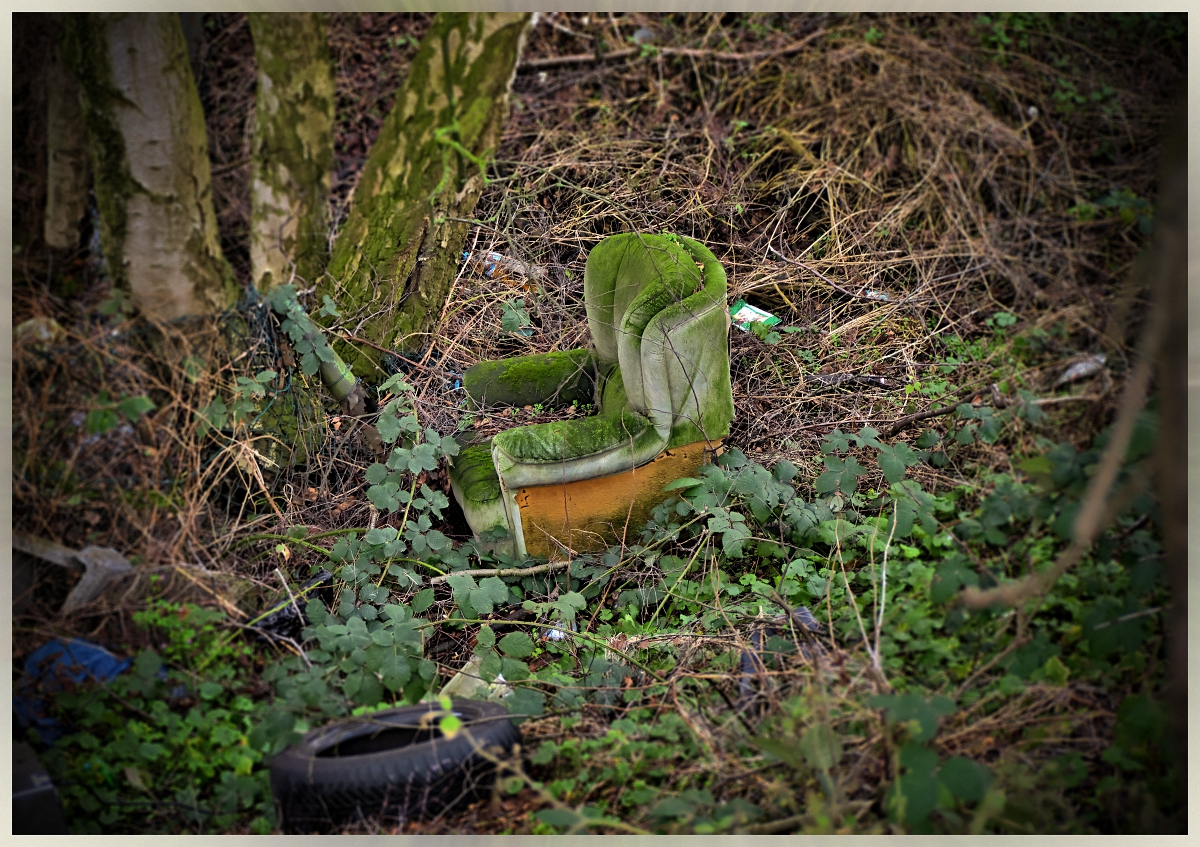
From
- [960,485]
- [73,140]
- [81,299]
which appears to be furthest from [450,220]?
[960,485]

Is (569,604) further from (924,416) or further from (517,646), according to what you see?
(924,416)

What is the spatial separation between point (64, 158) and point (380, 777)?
9.24 feet

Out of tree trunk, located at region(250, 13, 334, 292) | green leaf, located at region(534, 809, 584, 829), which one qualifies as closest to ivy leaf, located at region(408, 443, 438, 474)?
green leaf, located at region(534, 809, 584, 829)

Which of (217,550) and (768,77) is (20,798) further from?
(768,77)

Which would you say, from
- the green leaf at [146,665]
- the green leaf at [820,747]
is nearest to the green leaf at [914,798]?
the green leaf at [820,747]

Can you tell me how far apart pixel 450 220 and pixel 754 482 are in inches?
84.5

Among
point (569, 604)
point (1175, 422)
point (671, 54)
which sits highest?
point (671, 54)

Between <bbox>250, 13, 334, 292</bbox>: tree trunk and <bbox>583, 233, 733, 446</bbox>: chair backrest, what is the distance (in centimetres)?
179

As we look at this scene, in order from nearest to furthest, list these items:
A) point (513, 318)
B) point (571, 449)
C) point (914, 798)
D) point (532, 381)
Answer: point (914, 798) < point (571, 449) < point (532, 381) < point (513, 318)

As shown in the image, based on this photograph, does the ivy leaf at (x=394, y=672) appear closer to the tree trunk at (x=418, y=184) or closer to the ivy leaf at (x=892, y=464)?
the ivy leaf at (x=892, y=464)

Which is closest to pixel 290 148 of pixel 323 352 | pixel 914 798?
pixel 323 352

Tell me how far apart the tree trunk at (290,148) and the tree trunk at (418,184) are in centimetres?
26

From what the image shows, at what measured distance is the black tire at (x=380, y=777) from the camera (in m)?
1.75

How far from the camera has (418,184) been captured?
3.91 metres
